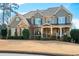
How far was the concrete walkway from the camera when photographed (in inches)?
94.4

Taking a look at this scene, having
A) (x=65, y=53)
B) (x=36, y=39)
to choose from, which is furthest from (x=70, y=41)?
(x=36, y=39)

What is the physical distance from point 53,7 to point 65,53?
388mm

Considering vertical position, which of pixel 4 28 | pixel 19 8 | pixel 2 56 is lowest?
pixel 2 56

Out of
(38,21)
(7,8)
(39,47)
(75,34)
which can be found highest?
(7,8)

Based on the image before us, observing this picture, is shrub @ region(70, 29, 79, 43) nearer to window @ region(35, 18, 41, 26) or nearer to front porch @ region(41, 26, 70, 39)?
front porch @ region(41, 26, 70, 39)

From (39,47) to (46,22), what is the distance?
0.21 meters

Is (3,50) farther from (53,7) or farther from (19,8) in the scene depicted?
(53,7)

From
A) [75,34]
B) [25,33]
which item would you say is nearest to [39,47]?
[25,33]

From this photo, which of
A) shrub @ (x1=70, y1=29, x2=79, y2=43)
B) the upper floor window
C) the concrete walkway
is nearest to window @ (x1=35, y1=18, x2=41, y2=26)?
the upper floor window

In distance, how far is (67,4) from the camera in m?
2.43

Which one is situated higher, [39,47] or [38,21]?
[38,21]

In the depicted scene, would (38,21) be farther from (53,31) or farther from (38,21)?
(53,31)

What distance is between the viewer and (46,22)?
2434 mm

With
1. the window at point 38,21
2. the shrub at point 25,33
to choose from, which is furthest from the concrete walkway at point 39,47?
the window at point 38,21
